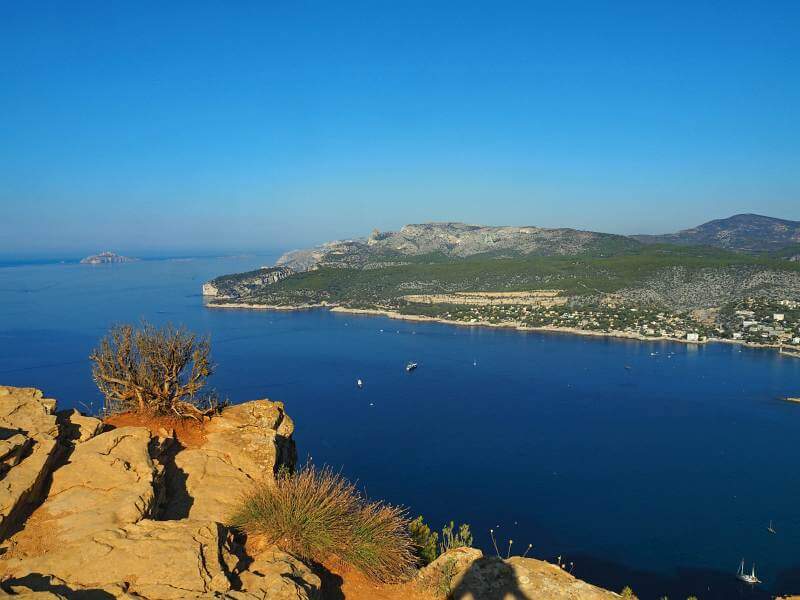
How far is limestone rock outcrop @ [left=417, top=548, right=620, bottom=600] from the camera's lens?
788 centimetres

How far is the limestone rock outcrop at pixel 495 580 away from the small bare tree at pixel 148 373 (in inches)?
220

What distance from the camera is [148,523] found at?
6707mm

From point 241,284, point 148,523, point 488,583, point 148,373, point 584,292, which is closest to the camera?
point 148,523

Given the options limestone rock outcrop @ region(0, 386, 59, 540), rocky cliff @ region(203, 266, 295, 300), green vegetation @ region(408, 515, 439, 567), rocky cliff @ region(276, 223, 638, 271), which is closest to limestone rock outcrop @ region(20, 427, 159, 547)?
limestone rock outcrop @ region(0, 386, 59, 540)

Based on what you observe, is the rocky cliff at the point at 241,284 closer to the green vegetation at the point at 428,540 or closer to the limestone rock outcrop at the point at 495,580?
the green vegetation at the point at 428,540

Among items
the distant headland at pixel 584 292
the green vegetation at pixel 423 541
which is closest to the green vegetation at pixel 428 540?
the green vegetation at pixel 423 541

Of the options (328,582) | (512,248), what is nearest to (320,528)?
(328,582)

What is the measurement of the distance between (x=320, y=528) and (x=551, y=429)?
44082 mm

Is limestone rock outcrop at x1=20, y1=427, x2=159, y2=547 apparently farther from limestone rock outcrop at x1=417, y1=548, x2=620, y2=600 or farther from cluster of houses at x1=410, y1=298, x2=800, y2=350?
cluster of houses at x1=410, y1=298, x2=800, y2=350

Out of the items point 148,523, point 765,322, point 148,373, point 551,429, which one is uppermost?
Result: point 148,373

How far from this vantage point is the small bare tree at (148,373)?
1098cm

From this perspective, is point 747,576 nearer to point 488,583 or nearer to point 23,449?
point 488,583

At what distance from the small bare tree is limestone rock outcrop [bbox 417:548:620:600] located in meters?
5.60

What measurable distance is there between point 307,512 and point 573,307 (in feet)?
335
